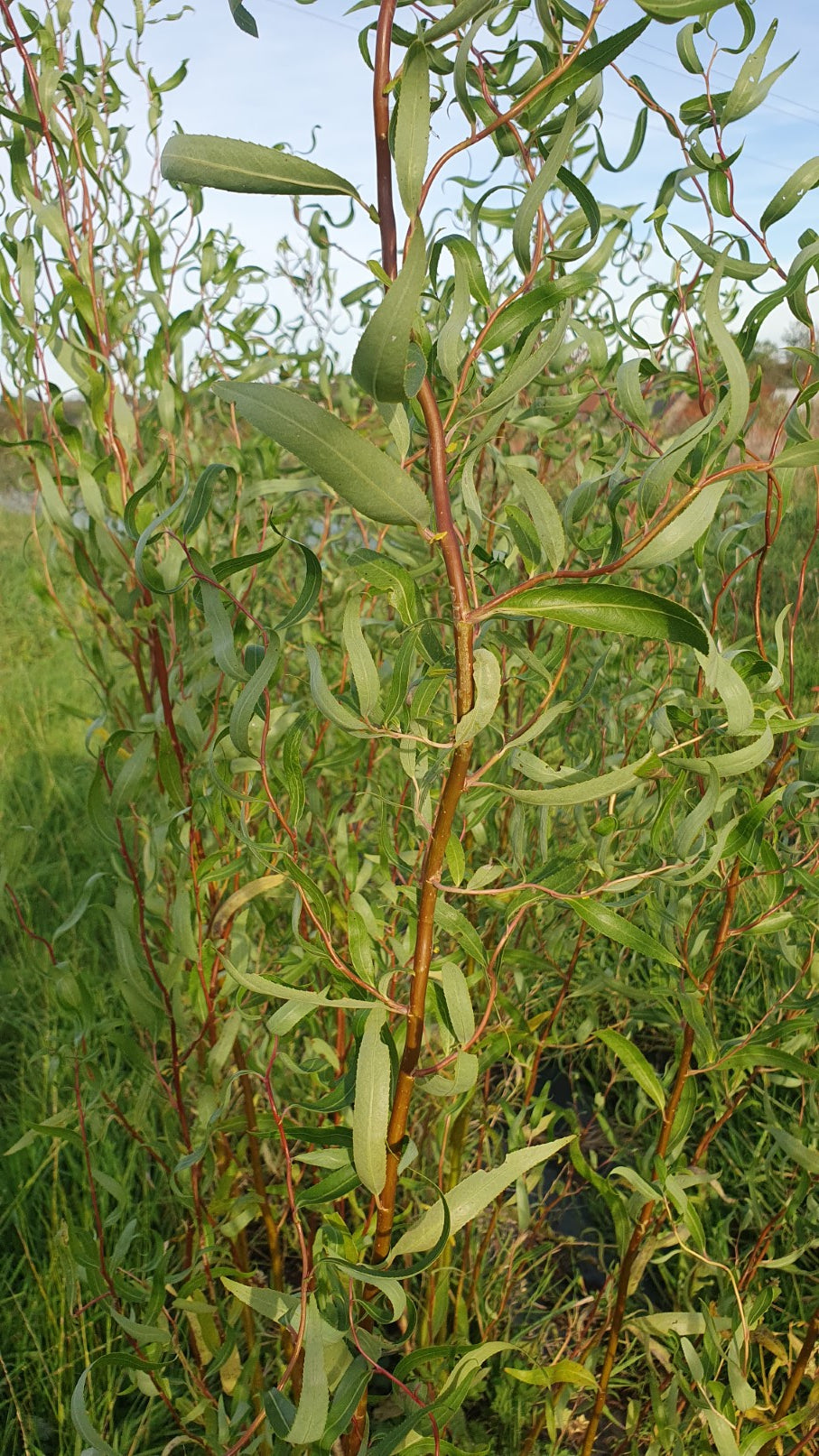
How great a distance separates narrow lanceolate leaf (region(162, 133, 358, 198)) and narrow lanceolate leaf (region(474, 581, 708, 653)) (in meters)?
0.21

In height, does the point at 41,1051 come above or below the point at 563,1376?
above

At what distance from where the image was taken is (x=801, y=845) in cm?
111

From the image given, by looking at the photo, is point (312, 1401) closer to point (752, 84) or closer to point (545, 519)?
point (545, 519)

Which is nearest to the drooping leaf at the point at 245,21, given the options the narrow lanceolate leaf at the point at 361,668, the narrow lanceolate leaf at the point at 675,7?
the narrow lanceolate leaf at the point at 675,7

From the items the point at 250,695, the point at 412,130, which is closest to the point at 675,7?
the point at 412,130

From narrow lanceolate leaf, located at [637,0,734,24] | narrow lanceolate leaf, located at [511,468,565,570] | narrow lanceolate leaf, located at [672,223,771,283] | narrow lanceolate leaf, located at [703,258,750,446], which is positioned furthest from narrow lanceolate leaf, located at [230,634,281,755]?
narrow lanceolate leaf, located at [672,223,771,283]

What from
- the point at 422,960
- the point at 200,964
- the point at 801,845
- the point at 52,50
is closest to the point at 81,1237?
the point at 200,964

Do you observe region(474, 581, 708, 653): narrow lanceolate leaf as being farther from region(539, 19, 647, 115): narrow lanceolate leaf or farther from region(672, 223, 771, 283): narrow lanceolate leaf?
region(672, 223, 771, 283): narrow lanceolate leaf

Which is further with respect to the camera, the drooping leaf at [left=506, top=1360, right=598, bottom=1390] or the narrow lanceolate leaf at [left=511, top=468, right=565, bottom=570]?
the drooping leaf at [left=506, top=1360, right=598, bottom=1390]

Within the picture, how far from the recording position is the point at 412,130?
44 centimetres

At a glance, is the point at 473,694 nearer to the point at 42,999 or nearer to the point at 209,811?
the point at 209,811

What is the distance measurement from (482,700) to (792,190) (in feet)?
1.63

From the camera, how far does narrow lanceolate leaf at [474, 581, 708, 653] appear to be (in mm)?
464

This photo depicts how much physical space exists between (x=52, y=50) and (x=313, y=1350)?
1.10 meters
